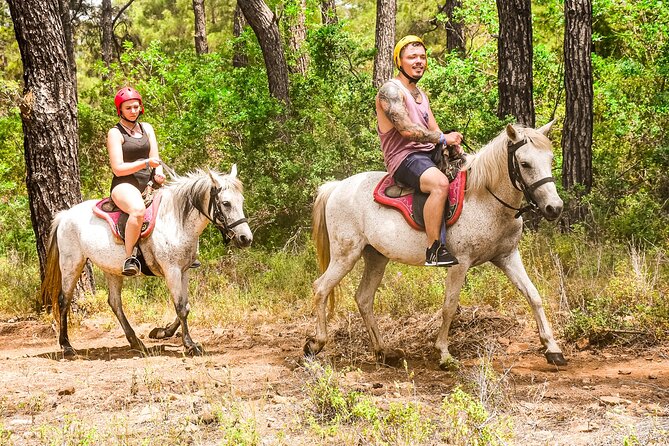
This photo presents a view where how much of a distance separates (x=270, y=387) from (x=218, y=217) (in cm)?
228

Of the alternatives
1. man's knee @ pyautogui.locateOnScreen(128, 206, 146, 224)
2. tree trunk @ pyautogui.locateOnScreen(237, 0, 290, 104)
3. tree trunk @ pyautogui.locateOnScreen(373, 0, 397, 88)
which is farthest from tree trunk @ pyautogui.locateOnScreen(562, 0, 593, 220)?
man's knee @ pyautogui.locateOnScreen(128, 206, 146, 224)

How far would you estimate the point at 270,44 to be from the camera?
13969 millimetres

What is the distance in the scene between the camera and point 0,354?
8.81 m

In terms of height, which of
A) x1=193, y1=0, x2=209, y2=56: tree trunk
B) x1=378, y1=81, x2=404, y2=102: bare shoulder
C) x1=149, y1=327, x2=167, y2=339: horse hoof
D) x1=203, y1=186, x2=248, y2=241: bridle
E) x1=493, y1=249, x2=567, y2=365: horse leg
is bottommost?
x1=149, y1=327, x2=167, y2=339: horse hoof

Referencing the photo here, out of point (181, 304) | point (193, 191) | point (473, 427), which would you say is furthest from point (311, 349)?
point (473, 427)

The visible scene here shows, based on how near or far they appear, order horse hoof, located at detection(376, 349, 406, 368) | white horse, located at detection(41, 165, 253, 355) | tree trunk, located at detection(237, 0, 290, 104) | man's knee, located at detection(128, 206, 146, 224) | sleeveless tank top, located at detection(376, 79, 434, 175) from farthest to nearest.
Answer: tree trunk, located at detection(237, 0, 290, 104) → man's knee, located at detection(128, 206, 146, 224) → white horse, located at detection(41, 165, 253, 355) → horse hoof, located at detection(376, 349, 406, 368) → sleeveless tank top, located at detection(376, 79, 434, 175)

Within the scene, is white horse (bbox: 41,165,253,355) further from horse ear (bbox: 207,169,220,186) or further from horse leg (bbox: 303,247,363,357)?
horse leg (bbox: 303,247,363,357)

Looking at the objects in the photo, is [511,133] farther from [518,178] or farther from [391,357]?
[391,357]

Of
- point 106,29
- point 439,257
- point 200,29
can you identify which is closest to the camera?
point 439,257

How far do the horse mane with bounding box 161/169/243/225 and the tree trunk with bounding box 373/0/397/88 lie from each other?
7645 millimetres

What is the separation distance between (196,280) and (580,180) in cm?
612

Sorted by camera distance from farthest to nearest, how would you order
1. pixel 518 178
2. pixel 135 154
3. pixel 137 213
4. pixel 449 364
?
pixel 135 154, pixel 137 213, pixel 449 364, pixel 518 178

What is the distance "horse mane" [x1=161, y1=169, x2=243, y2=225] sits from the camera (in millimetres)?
7703

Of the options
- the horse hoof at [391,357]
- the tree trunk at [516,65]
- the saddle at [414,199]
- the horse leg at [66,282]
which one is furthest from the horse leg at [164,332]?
the tree trunk at [516,65]
